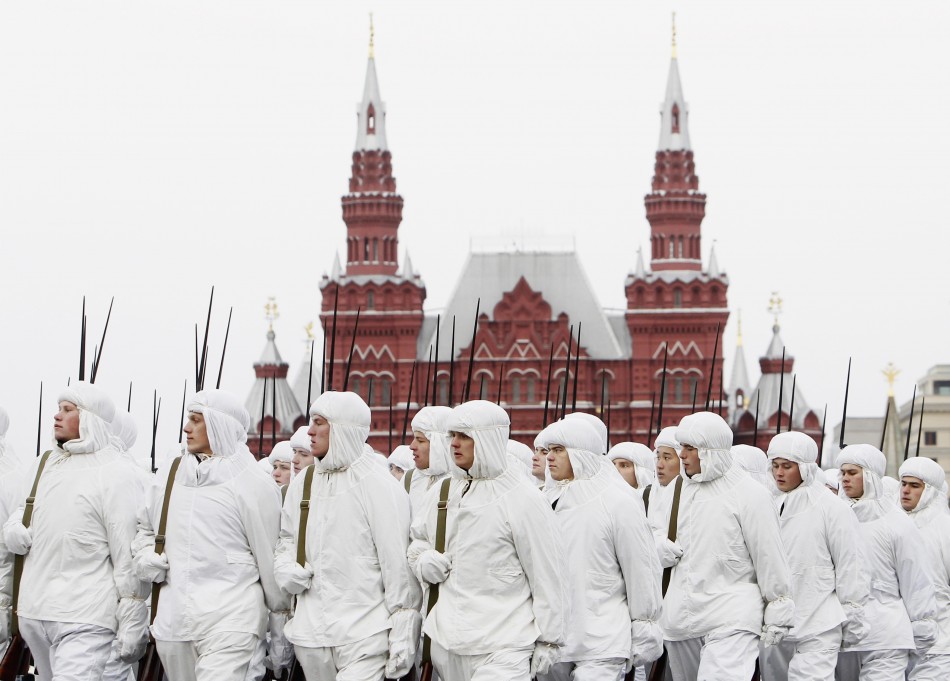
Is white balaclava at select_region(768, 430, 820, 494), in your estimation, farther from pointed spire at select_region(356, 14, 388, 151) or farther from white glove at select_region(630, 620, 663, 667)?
pointed spire at select_region(356, 14, 388, 151)

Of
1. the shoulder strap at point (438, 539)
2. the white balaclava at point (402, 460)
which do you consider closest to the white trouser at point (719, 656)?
the shoulder strap at point (438, 539)

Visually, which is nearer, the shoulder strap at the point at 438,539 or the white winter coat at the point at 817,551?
the shoulder strap at the point at 438,539

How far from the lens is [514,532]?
8008 mm

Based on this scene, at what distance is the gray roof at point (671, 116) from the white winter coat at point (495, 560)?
5951 cm

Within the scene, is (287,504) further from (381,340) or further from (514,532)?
(381,340)

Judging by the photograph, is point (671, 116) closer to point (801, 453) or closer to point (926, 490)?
point (926, 490)

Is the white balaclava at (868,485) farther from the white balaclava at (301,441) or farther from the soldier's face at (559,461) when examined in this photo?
the white balaclava at (301,441)

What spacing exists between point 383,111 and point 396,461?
2218 inches

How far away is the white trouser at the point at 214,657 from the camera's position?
8203 millimetres

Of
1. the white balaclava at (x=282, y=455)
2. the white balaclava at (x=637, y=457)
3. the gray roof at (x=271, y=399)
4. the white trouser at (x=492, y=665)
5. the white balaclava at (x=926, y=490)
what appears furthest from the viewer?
the gray roof at (x=271, y=399)

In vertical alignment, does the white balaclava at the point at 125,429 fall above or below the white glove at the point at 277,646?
above

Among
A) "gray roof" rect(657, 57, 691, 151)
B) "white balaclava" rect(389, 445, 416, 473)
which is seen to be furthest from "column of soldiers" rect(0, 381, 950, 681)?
"gray roof" rect(657, 57, 691, 151)

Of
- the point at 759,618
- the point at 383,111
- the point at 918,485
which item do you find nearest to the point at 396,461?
the point at 918,485

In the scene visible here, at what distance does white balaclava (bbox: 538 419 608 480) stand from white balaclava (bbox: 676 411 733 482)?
67cm
